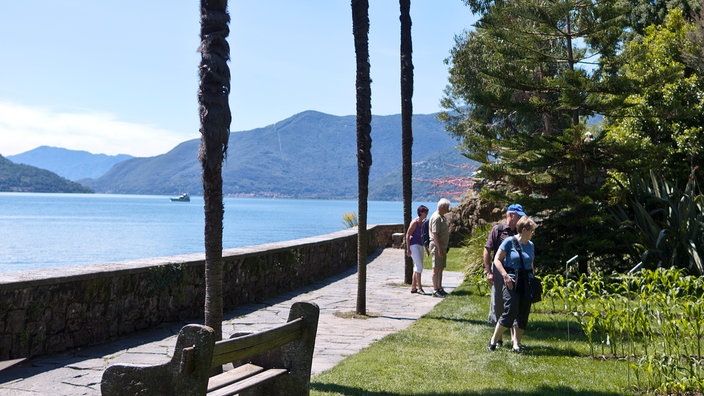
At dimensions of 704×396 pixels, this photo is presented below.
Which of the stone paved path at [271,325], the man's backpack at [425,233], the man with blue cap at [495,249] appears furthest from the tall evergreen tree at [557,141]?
the man with blue cap at [495,249]

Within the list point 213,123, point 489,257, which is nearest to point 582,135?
point 489,257

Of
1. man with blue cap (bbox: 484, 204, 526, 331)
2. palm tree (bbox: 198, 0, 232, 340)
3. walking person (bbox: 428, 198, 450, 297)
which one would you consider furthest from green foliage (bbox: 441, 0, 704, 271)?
palm tree (bbox: 198, 0, 232, 340)

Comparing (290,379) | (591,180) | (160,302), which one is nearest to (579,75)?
(591,180)

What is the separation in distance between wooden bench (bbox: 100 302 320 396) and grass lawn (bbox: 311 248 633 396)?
125 cm

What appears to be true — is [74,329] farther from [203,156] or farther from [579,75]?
[579,75]

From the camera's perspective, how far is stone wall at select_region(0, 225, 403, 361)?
686 centimetres

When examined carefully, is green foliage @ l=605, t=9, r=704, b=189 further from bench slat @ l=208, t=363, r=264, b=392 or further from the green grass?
bench slat @ l=208, t=363, r=264, b=392

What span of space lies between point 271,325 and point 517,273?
128 inches

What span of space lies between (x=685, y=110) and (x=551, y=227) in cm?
370

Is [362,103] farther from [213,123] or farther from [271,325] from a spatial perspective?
[213,123]

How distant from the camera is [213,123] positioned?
19.1ft

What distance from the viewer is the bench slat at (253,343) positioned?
12.3ft

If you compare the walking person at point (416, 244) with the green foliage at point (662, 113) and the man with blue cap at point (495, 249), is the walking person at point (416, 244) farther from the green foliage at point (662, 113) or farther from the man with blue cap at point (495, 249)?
the man with blue cap at point (495, 249)

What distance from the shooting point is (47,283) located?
7.15 m
